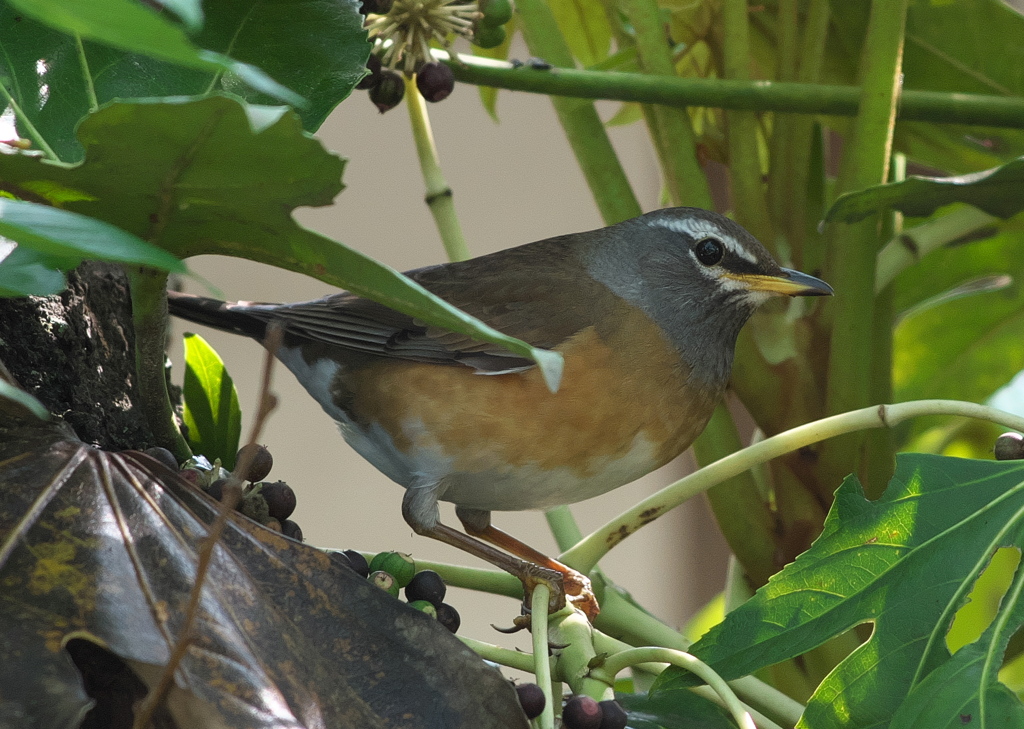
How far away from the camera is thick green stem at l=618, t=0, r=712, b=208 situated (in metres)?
1.06

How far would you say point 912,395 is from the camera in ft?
5.04

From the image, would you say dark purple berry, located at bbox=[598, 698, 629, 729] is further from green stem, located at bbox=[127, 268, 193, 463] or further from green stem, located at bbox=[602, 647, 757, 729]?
green stem, located at bbox=[127, 268, 193, 463]

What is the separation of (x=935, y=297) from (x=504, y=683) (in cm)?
115

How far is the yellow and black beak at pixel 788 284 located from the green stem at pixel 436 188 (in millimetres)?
348

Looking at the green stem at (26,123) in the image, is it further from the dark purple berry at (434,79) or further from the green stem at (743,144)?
the green stem at (743,144)

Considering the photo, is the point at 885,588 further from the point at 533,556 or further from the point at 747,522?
the point at 533,556

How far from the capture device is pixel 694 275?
1.38 m

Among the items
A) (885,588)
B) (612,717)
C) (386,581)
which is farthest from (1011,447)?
(386,581)

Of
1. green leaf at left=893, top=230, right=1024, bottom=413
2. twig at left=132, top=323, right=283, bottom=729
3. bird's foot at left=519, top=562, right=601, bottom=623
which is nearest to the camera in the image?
twig at left=132, top=323, right=283, bottom=729

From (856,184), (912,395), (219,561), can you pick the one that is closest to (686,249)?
(856,184)

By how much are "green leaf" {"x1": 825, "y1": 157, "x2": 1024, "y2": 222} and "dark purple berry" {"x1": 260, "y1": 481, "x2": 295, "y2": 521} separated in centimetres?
55

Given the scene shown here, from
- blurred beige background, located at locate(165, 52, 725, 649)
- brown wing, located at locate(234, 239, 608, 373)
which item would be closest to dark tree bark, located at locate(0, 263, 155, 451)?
brown wing, located at locate(234, 239, 608, 373)

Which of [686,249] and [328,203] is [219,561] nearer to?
[328,203]

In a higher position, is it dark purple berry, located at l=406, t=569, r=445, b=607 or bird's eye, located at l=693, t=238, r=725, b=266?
bird's eye, located at l=693, t=238, r=725, b=266
